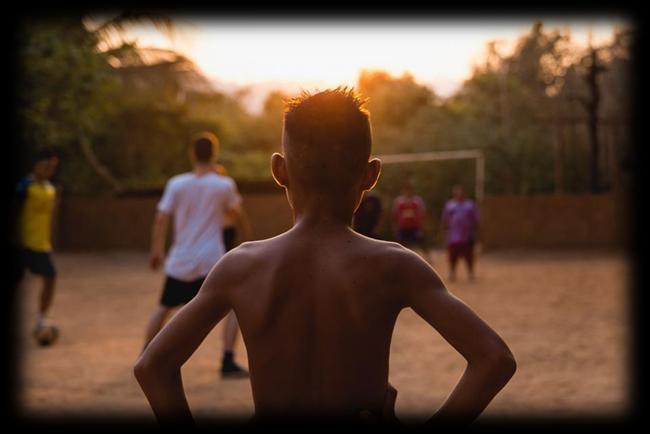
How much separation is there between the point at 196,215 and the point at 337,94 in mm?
4759

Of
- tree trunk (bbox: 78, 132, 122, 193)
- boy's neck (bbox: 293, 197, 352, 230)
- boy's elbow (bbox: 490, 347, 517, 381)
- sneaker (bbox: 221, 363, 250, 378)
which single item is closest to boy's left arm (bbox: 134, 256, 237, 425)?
boy's neck (bbox: 293, 197, 352, 230)

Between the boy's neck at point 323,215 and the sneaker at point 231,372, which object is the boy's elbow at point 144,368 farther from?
the sneaker at point 231,372

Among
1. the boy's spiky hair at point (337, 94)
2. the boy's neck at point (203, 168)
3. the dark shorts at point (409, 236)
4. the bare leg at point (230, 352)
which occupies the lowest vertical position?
the dark shorts at point (409, 236)

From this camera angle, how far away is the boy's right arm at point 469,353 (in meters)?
1.67

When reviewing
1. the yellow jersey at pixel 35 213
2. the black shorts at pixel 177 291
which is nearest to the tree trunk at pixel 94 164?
the yellow jersey at pixel 35 213

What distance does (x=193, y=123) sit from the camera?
97.8 ft

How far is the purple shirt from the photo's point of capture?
14.8 metres

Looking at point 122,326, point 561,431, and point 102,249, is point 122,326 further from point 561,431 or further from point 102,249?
point 102,249

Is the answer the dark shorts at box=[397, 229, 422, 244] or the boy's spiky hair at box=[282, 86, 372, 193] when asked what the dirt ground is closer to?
the dark shorts at box=[397, 229, 422, 244]

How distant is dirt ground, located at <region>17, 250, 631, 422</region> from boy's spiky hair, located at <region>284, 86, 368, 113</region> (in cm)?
373

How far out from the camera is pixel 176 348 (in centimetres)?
177

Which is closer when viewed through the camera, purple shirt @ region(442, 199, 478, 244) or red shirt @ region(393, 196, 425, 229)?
purple shirt @ region(442, 199, 478, 244)

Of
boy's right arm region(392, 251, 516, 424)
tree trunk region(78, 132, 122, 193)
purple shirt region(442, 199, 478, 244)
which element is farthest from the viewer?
tree trunk region(78, 132, 122, 193)

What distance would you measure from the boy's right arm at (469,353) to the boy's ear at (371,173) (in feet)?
0.86
